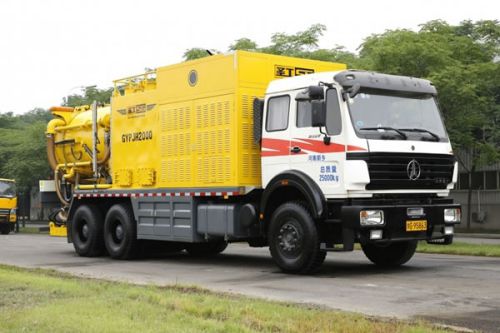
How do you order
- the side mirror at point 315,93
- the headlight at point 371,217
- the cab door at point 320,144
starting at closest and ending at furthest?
the headlight at point 371,217
the cab door at point 320,144
the side mirror at point 315,93

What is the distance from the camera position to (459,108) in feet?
89.7

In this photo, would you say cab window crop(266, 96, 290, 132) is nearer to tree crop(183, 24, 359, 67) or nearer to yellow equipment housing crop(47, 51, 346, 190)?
yellow equipment housing crop(47, 51, 346, 190)

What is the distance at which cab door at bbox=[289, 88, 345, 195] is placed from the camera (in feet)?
37.2

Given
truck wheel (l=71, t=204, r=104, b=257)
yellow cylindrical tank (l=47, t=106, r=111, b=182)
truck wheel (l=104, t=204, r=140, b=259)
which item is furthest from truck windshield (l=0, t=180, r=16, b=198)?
truck wheel (l=104, t=204, r=140, b=259)

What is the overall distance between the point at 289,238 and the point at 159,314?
470 centimetres

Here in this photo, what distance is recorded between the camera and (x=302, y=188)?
38.4ft

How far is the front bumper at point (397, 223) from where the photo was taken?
36.2 ft

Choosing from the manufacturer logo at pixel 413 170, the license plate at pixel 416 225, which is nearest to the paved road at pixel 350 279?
the license plate at pixel 416 225

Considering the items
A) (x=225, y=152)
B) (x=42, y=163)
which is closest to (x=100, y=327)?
(x=225, y=152)

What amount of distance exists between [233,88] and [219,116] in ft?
2.09

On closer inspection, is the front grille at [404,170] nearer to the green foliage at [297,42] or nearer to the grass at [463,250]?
the grass at [463,250]

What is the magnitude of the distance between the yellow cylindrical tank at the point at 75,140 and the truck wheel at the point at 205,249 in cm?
296

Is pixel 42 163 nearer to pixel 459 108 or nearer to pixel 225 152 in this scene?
pixel 459 108

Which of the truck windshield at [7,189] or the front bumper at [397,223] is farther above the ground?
the truck windshield at [7,189]
